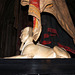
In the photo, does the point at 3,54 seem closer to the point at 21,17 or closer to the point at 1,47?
the point at 1,47

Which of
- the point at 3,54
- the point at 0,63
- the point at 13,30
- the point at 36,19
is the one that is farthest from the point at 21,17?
the point at 0,63

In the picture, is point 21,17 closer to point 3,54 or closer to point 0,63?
point 3,54

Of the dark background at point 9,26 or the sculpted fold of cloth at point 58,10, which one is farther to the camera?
the dark background at point 9,26

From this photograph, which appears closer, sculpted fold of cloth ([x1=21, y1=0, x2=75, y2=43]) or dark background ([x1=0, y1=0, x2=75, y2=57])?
sculpted fold of cloth ([x1=21, y1=0, x2=75, y2=43])

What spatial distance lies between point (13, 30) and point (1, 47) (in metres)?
1.00

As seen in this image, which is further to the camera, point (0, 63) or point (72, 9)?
point (72, 9)

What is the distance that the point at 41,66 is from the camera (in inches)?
34.3

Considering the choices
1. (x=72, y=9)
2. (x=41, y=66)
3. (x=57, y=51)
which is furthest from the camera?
(x=72, y=9)

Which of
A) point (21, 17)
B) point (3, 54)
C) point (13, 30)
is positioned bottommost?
point (3, 54)

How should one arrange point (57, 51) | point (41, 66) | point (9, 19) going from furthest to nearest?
1. point (9, 19)
2. point (57, 51)
3. point (41, 66)

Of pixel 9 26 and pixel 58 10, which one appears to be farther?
pixel 9 26

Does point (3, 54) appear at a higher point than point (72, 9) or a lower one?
lower

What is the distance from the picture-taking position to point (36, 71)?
34.7 inches

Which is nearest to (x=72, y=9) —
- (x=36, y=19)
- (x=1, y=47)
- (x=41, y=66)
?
(x=1, y=47)
